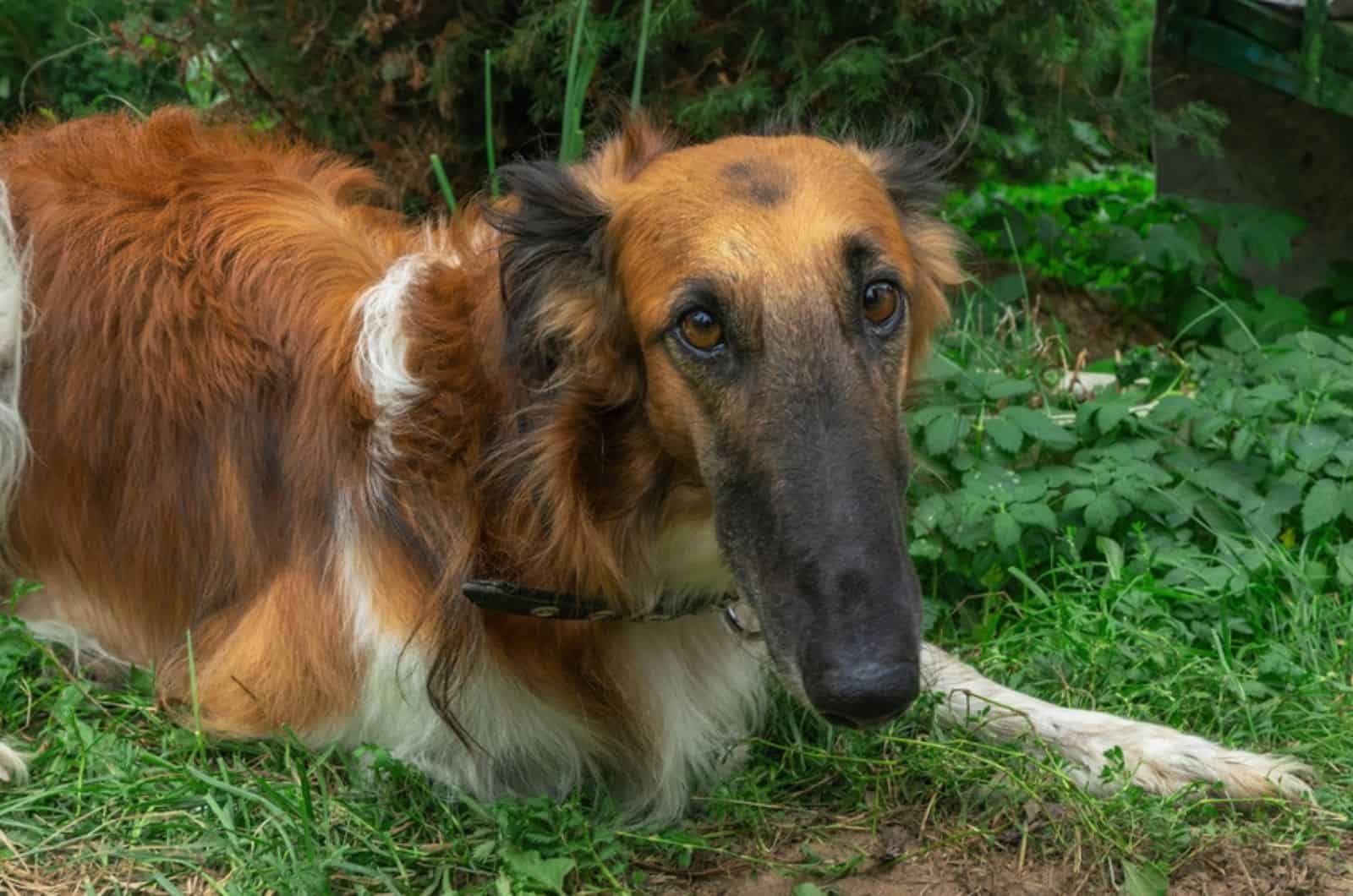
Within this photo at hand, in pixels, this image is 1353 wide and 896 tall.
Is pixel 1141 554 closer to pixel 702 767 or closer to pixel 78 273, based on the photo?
pixel 702 767

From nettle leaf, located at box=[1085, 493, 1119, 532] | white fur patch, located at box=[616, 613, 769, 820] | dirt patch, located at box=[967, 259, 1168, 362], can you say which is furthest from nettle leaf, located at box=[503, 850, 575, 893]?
dirt patch, located at box=[967, 259, 1168, 362]

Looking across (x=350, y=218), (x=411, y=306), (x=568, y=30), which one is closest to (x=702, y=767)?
(x=411, y=306)

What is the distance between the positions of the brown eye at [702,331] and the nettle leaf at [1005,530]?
1571 millimetres

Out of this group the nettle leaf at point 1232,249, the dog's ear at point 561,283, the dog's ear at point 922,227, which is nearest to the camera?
the dog's ear at point 561,283

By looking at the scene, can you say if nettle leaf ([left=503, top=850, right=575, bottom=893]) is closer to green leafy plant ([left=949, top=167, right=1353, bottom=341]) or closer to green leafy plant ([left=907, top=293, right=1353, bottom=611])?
green leafy plant ([left=907, top=293, right=1353, bottom=611])

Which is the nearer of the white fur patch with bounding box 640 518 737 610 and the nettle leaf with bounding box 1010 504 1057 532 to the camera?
the white fur patch with bounding box 640 518 737 610

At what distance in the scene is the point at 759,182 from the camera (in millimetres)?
2918

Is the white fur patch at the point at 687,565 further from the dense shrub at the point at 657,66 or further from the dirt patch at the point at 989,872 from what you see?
the dense shrub at the point at 657,66

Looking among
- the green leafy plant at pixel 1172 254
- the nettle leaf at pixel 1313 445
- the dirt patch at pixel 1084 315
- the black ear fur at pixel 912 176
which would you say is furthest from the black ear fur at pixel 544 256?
the dirt patch at pixel 1084 315

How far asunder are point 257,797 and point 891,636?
136 centimetres

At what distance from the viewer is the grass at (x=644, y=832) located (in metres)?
3.16

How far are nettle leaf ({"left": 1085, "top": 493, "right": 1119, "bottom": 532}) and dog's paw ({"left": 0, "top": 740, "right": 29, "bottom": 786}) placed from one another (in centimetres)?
258

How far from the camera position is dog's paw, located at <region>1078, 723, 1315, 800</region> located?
3436 mm

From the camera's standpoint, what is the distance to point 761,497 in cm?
275
